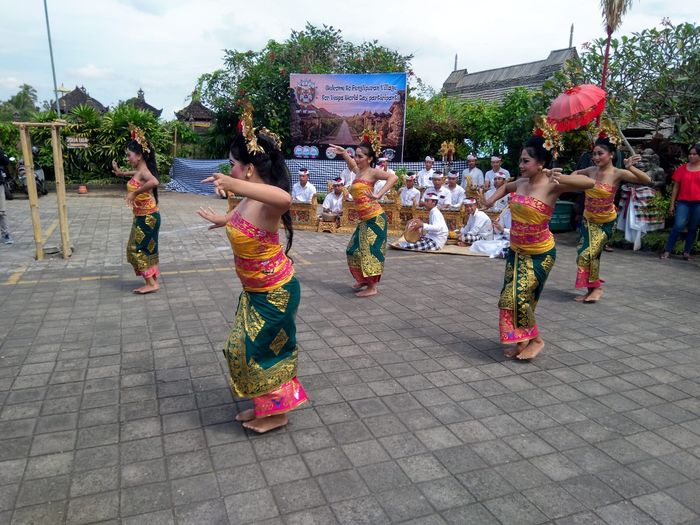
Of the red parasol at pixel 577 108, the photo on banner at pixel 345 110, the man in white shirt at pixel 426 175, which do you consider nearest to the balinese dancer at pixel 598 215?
the red parasol at pixel 577 108

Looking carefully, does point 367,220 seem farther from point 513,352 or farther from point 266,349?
point 266,349

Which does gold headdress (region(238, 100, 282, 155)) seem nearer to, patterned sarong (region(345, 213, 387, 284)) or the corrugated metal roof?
patterned sarong (region(345, 213, 387, 284))

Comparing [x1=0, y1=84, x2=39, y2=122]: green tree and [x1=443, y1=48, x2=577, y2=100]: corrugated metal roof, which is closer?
[x1=443, y1=48, x2=577, y2=100]: corrugated metal roof

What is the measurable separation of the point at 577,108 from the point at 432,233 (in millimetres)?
3699

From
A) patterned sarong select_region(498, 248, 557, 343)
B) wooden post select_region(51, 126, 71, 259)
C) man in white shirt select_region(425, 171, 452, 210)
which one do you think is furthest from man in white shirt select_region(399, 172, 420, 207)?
patterned sarong select_region(498, 248, 557, 343)

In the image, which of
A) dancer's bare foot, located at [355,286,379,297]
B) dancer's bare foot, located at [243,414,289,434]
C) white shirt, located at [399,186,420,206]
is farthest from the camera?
white shirt, located at [399,186,420,206]

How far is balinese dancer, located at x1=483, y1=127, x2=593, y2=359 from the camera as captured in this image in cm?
427

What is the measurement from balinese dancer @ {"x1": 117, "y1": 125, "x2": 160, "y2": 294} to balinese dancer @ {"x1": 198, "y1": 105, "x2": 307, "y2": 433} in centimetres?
325

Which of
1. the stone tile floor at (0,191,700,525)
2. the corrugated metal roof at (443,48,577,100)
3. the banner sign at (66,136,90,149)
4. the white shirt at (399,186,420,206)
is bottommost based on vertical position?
the stone tile floor at (0,191,700,525)

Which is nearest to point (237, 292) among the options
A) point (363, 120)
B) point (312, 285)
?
point (312, 285)

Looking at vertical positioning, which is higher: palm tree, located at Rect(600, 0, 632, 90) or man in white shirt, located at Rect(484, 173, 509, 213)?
palm tree, located at Rect(600, 0, 632, 90)

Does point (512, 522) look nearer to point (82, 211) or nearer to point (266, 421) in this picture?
point (266, 421)

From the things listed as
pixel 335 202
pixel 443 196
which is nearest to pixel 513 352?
pixel 443 196

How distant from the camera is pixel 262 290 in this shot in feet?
10.2
